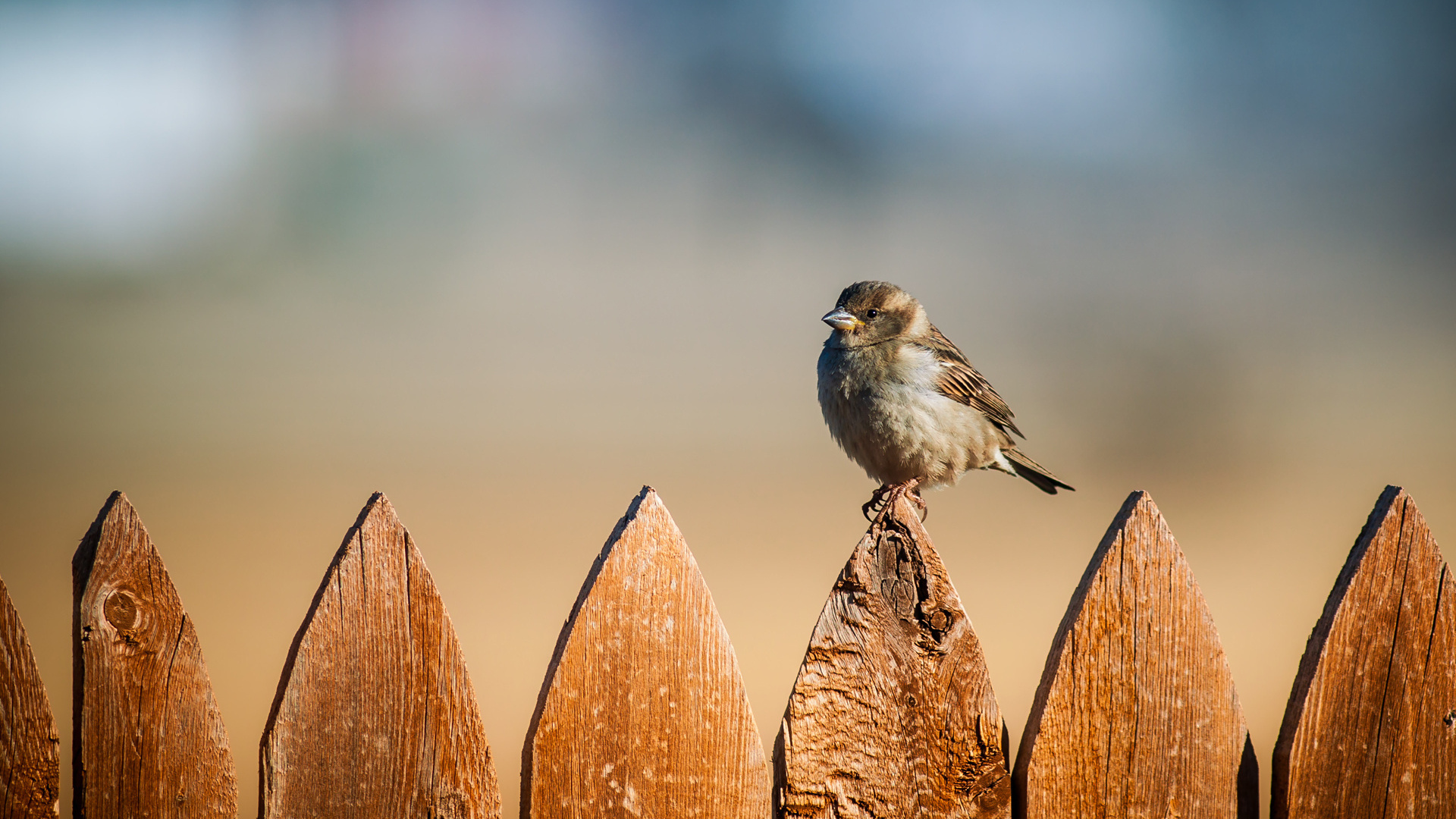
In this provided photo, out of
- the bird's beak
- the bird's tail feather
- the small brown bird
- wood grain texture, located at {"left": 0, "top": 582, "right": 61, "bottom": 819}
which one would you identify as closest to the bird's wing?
the small brown bird

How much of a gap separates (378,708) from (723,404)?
7675 mm

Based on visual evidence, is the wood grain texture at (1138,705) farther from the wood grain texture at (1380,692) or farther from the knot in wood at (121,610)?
the knot in wood at (121,610)

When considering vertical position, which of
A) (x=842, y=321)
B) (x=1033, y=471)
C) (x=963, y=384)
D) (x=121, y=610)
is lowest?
(x=121, y=610)

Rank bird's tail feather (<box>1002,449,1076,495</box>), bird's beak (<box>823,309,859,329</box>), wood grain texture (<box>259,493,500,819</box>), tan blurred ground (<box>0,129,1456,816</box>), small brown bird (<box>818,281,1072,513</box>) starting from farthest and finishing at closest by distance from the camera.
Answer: tan blurred ground (<box>0,129,1456,816</box>), bird's tail feather (<box>1002,449,1076,495</box>), bird's beak (<box>823,309,859,329</box>), small brown bird (<box>818,281,1072,513</box>), wood grain texture (<box>259,493,500,819</box>)

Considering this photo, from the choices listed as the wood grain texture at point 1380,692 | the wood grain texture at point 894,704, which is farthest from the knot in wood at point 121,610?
the wood grain texture at point 1380,692

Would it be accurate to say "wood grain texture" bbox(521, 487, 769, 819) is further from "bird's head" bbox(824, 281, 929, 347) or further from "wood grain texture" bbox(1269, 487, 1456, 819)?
"bird's head" bbox(824, 281, 929, 347)

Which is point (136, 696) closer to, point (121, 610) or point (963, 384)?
point (121, 610)

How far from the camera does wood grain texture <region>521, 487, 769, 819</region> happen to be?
1740mm

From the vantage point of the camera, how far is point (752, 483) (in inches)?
325

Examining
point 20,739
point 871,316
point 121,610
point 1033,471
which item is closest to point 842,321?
point 871,316

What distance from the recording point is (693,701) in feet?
5.80

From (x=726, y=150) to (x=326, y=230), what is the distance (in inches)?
179

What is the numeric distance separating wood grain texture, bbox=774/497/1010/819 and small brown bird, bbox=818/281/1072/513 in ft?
5.34

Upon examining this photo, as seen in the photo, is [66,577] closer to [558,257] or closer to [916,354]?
[916,354]
